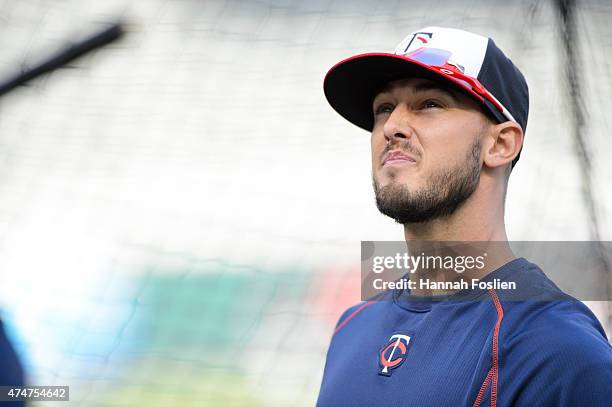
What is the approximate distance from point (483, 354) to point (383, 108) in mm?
637

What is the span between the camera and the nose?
57.6 inches

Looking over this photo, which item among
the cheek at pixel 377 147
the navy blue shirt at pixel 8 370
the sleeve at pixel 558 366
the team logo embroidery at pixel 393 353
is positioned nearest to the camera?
the sleeve at pixel 558 366

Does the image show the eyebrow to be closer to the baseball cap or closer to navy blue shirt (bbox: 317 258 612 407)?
the baseball cap

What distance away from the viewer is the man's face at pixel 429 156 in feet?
4.68

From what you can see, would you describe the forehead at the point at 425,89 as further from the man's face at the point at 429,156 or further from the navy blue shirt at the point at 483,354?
the navy blue shirt at the point at 483,354

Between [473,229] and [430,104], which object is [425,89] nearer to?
[430,104]

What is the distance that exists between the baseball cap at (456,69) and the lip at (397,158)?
0.18m

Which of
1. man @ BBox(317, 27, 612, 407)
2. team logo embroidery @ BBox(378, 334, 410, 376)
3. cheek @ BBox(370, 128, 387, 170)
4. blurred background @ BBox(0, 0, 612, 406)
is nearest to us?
man @ BBox(317, 27, 612, 407)

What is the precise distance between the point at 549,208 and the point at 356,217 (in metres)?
0.96

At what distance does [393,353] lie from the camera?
1.42 m

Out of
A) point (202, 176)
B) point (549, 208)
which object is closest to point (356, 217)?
point (202, 176)

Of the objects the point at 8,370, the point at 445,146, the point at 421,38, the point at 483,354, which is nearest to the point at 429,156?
the point at 445,146

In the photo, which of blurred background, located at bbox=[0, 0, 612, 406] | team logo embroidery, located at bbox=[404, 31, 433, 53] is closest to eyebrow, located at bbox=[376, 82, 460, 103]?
team logo embroidery, located at bbox=[404, 31, 433, 53]

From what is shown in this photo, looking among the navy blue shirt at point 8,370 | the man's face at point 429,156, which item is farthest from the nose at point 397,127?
the navy blue shirt at point 8,370
